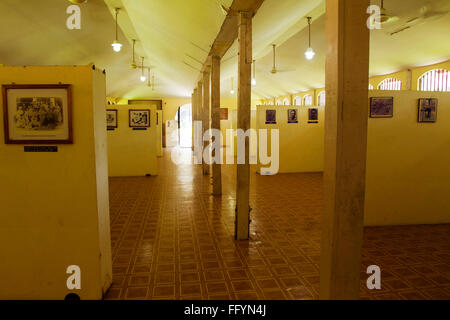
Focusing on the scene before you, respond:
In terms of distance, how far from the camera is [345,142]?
77.5 inches

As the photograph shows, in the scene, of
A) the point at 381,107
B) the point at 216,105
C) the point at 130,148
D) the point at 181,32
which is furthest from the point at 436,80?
the point at 130,148

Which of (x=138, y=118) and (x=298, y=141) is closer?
(x=138, y=118)

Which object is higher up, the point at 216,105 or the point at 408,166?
the point at 216,105

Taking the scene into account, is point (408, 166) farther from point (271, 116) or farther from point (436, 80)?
point (436, 80)

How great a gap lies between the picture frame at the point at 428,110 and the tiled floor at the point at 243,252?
1813 millimetres

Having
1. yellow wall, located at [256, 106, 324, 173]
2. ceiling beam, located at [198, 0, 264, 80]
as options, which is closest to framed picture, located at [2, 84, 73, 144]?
ceiling beam, located at [198, 0, 264, 80]

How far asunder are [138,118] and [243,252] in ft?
22.8

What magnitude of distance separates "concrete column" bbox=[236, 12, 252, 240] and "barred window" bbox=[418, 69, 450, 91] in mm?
7991

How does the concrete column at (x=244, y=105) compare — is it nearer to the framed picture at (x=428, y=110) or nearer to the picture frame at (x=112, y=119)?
the framed picture at (x=428, y=110)

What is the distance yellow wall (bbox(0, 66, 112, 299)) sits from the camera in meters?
2.74

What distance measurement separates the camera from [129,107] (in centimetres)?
984
